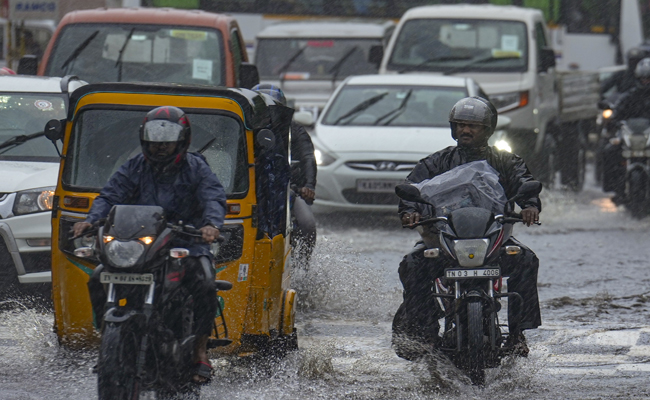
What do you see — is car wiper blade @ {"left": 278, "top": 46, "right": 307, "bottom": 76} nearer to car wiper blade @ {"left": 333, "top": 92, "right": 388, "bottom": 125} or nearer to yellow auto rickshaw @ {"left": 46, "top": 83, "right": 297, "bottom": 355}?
car wiper blade @ {"left": 333, "top": 92, "right": 388, "bottom": 125}

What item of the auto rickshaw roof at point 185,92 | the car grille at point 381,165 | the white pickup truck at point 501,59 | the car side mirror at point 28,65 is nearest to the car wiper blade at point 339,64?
the white pickup truck at point 501,59

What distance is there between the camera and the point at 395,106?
15094 mm

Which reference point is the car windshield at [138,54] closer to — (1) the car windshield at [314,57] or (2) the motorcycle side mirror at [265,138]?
(2) the motorcycle side mirror at [265,138]

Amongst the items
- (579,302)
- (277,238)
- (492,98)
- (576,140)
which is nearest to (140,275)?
(277,238)

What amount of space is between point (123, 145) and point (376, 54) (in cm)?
1212

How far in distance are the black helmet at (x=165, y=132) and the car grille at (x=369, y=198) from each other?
781 centimetres

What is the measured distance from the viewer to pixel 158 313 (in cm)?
590

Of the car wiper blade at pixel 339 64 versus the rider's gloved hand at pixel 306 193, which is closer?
the rider's gloved hand at pixel 306 193

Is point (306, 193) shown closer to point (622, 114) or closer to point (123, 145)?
point (123, 145)

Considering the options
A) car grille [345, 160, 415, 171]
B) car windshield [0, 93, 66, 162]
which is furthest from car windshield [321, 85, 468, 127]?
car windshield [0, 93, 66, 162]

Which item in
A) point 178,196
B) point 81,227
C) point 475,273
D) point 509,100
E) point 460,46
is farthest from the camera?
point 460,46

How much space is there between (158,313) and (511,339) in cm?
201

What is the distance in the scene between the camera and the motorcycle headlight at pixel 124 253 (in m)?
5.71

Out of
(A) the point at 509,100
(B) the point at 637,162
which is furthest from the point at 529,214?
(A) the point at 509,100
